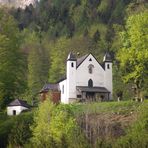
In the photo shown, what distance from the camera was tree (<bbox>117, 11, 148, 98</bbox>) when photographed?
59.7 m

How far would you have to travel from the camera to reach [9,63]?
66188 millimetres

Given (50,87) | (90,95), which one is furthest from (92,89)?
(50,87)

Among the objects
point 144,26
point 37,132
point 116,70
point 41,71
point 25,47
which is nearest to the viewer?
point 37,132

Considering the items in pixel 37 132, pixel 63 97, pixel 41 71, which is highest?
pixel 41 71

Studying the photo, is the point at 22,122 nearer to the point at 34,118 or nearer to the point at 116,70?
the point at 34,118

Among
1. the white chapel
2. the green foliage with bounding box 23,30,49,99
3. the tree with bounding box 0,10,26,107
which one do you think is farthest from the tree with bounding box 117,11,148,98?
the green foliage with bounding box 23,30,49,99

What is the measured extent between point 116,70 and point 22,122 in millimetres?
29147

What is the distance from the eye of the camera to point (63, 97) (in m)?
68.1

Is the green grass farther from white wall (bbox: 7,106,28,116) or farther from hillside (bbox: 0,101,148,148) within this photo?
white wall (bbox: 7,106,28,116)

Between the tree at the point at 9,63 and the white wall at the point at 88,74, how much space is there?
6968 mm

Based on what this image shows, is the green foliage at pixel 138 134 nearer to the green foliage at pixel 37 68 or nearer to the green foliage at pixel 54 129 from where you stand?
the green foliage at pixel 54 129

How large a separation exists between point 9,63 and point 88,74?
9762 millimetres

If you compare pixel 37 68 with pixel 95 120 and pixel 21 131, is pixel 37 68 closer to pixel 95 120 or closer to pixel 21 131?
pixel 21 131

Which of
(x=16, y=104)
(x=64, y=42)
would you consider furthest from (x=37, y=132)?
(x=64, y=42)
